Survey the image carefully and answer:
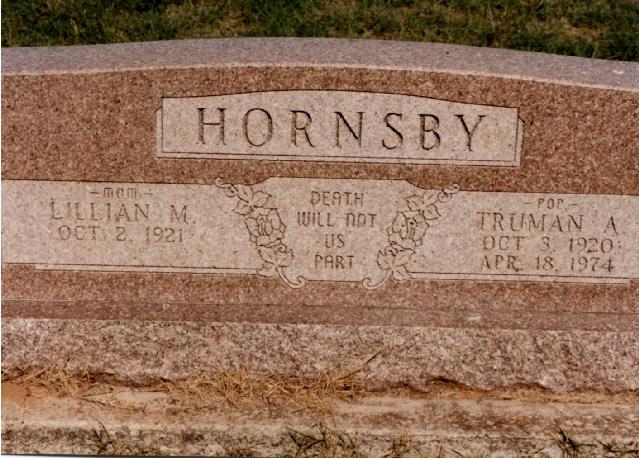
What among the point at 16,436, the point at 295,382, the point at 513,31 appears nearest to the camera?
the point at 16,436

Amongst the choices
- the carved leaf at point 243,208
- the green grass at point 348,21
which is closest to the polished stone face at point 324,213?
the carved leaf at point 243,208

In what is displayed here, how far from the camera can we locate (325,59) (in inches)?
161

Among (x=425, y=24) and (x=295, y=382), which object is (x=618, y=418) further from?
(x=425, y=24)

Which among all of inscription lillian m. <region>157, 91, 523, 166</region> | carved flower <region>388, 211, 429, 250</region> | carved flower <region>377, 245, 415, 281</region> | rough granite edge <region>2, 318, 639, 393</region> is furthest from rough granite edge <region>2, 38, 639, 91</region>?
rough granite edge <region>2, 318, 639, 393</region>

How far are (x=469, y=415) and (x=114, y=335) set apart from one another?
1.51m

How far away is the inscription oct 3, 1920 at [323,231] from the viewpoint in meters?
4.20

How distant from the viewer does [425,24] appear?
6422 mm

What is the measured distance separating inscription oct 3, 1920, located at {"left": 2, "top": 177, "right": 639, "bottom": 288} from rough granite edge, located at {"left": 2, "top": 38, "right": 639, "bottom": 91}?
492 millimetres

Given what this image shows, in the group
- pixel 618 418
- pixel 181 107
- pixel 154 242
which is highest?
pixel 181 107

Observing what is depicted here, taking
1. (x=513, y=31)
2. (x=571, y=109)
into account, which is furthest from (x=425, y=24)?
(x=571, y=109)

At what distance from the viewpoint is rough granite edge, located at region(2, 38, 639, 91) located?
406cm

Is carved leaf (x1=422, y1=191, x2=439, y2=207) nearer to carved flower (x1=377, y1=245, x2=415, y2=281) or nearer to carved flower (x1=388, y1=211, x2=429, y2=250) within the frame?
carved flower (x1=388, y1=211, x2=429, y2=250)

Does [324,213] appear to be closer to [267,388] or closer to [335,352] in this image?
[335,352]

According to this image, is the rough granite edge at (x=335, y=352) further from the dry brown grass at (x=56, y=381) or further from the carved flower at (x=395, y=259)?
the carved flower at (x=395, y=259)
